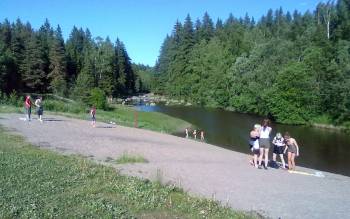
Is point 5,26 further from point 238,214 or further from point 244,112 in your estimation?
point 238,214

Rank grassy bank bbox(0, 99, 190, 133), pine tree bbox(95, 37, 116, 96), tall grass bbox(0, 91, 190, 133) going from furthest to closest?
pine tree bbox(95, 37, 116, 96) < tall grass bbox(0, 91, 190, 133) < grassy bank bbox(0, 99, 190, 133)

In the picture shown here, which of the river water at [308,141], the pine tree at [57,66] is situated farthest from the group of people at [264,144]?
the pine tree at [57,66]

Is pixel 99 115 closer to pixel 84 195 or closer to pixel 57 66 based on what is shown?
pixel 84 195

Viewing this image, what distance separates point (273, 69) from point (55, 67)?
47308 mm

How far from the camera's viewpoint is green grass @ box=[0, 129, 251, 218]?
10.2 metres

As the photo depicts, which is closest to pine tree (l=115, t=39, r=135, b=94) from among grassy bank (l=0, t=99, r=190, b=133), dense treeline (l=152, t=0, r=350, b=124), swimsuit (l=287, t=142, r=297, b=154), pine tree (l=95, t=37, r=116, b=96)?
pine tree (l=95, t=37, r=116, b=96)

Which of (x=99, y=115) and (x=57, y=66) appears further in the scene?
(x=57, y=66)

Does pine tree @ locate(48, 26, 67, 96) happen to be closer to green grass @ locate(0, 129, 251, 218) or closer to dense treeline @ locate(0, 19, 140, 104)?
dense treeline @ locate(0, 19, 140, 104)

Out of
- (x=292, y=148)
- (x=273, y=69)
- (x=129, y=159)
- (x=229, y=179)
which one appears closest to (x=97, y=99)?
(x=273, y=69)

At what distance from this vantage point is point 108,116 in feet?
184

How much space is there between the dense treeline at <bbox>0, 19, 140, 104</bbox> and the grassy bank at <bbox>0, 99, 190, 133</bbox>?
32.9 ft

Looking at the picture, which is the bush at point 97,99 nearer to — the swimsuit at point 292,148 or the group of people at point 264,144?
the group of people at point 264,144

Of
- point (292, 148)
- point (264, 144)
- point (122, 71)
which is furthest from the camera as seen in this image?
point (122, 71)

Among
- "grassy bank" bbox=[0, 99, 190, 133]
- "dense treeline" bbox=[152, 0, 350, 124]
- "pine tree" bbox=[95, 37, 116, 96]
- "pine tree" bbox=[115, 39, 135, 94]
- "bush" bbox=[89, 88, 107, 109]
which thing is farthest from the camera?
"pine tree" bbox=[115, 39, 135, 94]
